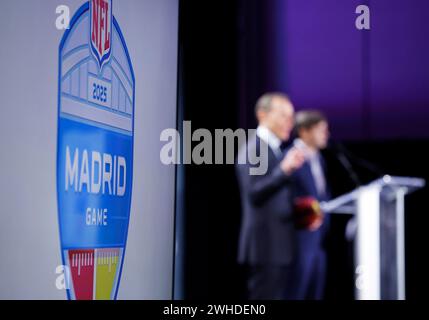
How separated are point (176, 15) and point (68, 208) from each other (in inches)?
49.1

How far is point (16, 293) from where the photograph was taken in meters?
1.77

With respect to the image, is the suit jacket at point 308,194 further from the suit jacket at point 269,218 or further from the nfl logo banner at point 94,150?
the nfl logo banner at point 94,150

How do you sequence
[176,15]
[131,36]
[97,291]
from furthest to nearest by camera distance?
[176,15] → [131,36] → [97,291]

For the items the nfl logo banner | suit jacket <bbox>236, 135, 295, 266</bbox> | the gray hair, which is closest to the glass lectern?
suit jacket <bbox>236, 135, 295, 266</bbox>

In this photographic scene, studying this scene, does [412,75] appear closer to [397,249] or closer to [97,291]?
[397,249]

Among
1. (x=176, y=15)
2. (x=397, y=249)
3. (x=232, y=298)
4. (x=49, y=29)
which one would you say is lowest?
(x=232, y=298)

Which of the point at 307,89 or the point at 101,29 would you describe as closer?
the point at 101,29

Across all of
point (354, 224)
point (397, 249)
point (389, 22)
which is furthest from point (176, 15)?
point (397, 249)

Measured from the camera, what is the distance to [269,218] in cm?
311

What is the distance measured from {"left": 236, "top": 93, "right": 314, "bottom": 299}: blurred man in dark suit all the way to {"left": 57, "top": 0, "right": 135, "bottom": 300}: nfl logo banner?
2.55 ft

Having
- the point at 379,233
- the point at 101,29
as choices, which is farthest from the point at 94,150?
the point at 379,233

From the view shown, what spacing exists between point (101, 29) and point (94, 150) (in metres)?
0.37

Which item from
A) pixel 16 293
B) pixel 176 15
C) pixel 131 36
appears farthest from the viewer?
pixel 176 15

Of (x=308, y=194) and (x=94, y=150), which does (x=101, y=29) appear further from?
(x=308, y=194)
